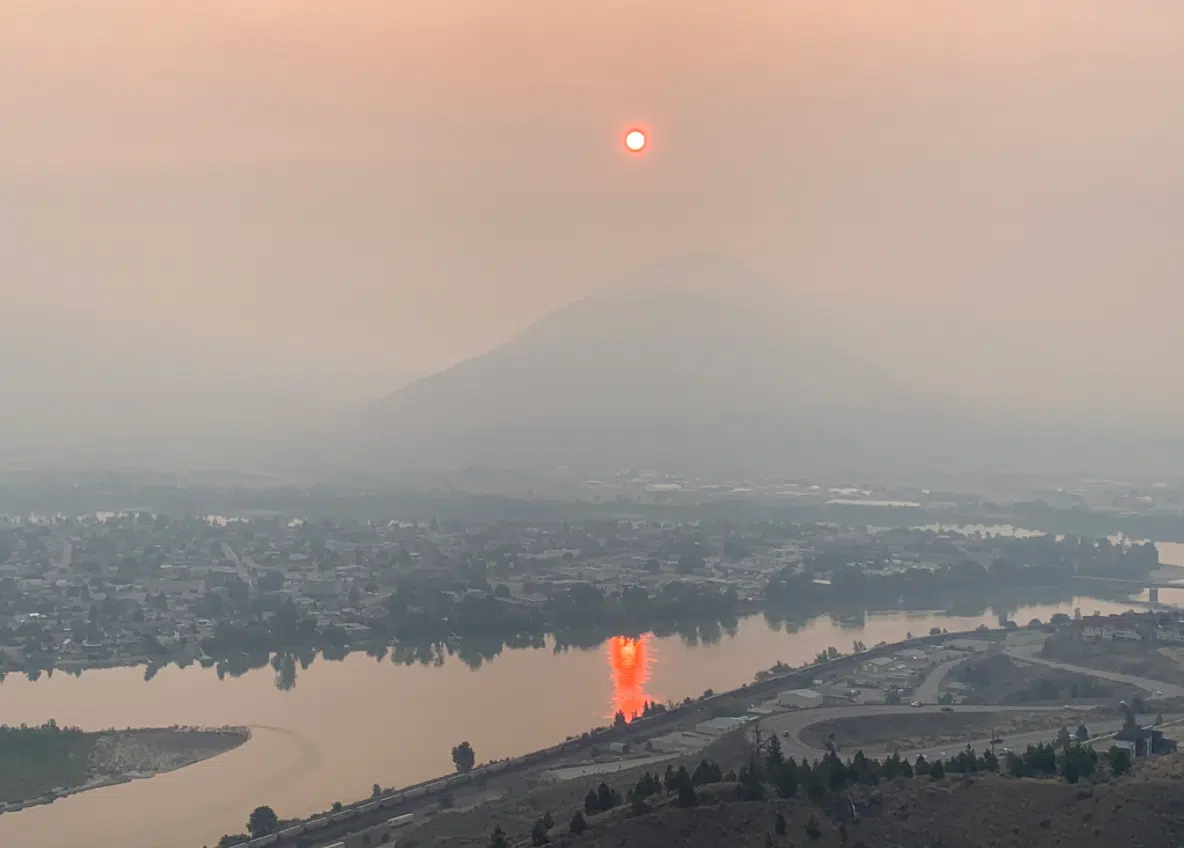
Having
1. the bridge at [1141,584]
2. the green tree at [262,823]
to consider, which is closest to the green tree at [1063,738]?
the green tree at [262,823]

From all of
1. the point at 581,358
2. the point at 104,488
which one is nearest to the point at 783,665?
the point at 104,488

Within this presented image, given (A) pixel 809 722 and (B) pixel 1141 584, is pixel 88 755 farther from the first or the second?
(B) pixel 1141 584

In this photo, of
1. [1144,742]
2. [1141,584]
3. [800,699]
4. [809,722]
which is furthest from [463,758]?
[1141,584]

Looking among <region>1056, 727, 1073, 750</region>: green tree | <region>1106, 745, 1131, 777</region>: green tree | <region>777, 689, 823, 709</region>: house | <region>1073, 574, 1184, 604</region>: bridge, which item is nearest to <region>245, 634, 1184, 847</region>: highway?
<region>1056, 727, 1073, 750</region>: green tree

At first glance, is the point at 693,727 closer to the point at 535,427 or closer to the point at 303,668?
the point at 303,668

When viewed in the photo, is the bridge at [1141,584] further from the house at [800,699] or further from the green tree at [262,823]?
the green tree at [262,823]
